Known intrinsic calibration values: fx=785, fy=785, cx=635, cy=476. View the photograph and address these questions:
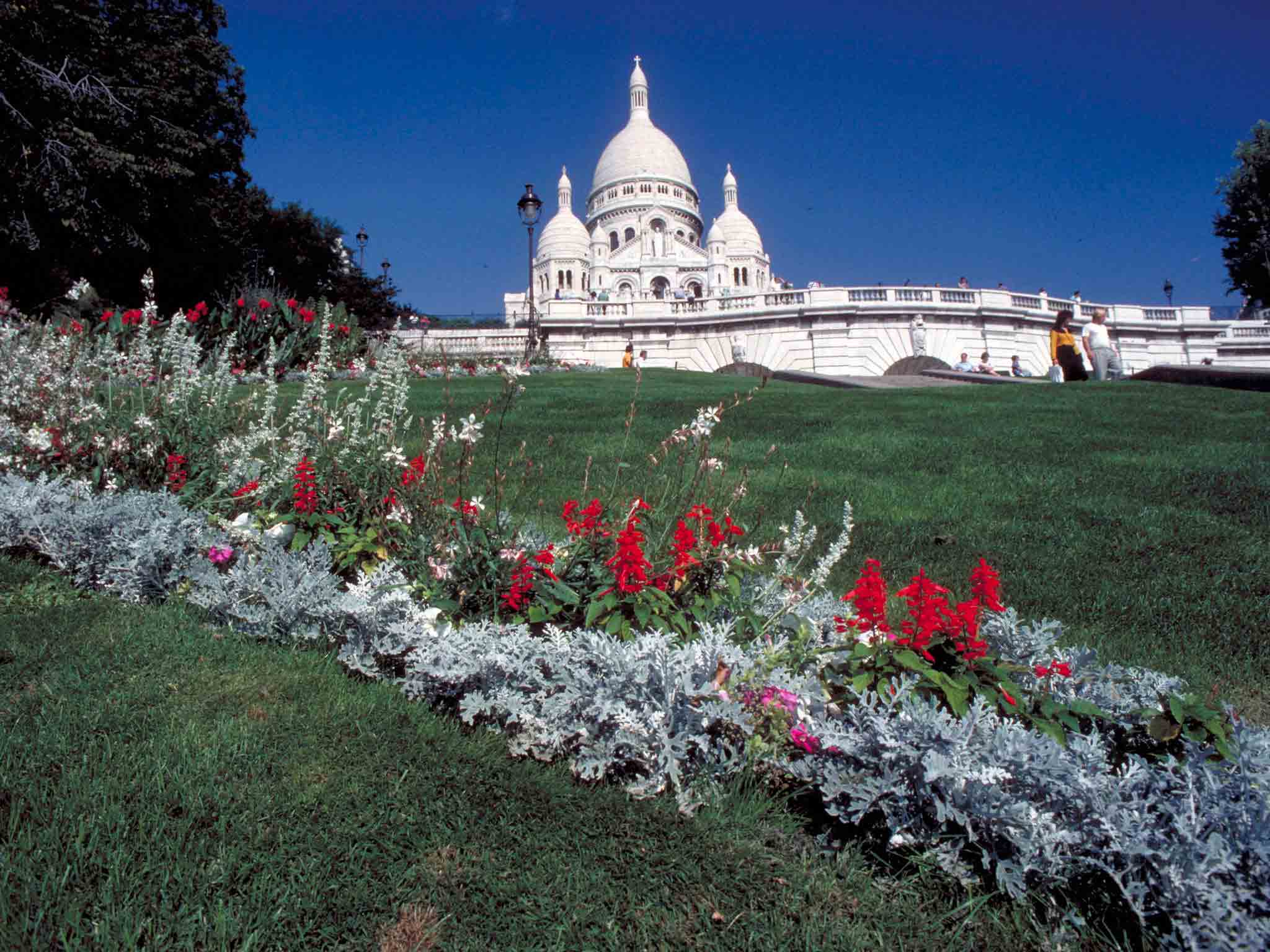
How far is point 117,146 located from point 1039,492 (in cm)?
2403

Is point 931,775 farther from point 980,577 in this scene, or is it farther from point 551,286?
point 551,286

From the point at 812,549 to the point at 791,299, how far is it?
30.3m

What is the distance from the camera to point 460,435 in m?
3.37

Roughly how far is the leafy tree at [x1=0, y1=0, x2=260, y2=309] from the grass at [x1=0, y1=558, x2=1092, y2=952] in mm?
21899

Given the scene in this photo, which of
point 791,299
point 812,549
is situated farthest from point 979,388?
point 791,299

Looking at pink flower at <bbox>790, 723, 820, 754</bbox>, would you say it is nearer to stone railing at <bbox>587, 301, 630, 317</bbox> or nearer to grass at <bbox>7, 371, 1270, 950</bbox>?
grass at <bbox>7, 371, 1270, 950</bbox>

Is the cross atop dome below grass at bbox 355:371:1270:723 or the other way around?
the other way around

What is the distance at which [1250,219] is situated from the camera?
4194 cm

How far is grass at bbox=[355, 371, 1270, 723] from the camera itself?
3938 mm

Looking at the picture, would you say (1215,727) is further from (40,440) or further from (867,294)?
(867,294)

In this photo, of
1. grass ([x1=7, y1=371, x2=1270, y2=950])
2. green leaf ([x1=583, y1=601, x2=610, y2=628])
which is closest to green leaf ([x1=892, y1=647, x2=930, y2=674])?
grass ([x1=7, y1=371, x2=1270, y2=950])

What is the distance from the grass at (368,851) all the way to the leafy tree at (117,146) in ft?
71.8

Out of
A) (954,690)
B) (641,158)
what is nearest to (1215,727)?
(954,690)

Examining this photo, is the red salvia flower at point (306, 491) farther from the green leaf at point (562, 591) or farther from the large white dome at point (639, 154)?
the large white dome at point (639, 154)
